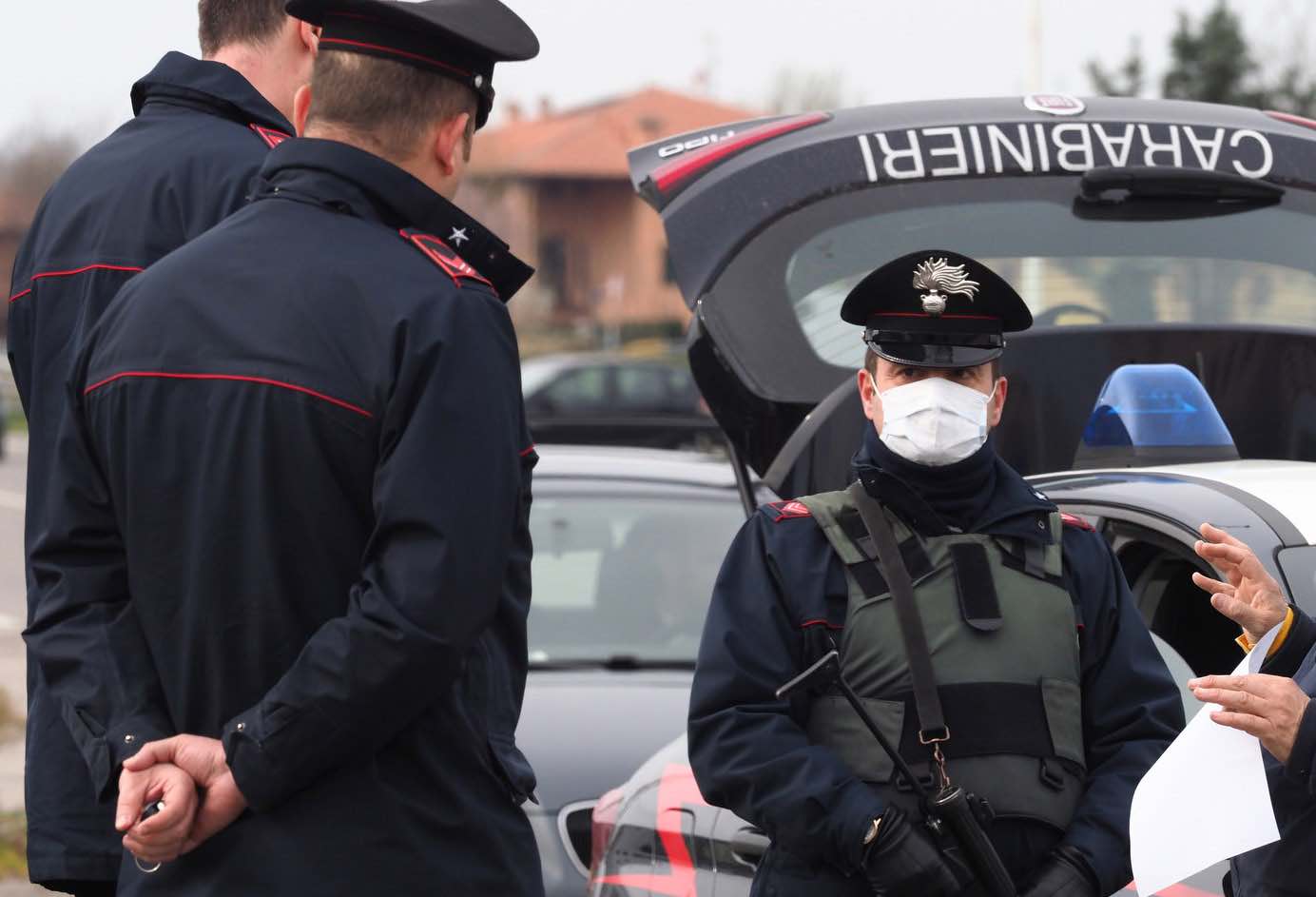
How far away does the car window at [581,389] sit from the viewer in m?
24.7

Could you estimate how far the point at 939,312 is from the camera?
9.91 feet

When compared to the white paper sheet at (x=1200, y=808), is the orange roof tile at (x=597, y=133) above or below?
above

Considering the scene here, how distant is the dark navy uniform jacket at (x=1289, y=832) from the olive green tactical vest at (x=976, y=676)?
28 centimetres

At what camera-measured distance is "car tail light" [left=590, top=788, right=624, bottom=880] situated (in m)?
3.90

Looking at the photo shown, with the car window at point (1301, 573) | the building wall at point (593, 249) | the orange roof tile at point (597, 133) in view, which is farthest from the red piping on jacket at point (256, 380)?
the building wall at point (593, 249)

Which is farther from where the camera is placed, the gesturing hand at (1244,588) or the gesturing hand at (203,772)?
the gesturing hand at (1244,588)

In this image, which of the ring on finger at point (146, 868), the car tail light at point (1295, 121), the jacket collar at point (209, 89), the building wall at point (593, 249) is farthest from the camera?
the building wall at point (593, 249)

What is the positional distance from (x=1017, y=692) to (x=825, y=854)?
383 mm

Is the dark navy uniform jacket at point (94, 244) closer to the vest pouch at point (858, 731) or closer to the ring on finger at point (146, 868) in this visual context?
the ring on finger at point (146, 868)

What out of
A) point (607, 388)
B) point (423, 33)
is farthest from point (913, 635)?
point (607, 388)

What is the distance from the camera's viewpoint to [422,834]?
2400 mm

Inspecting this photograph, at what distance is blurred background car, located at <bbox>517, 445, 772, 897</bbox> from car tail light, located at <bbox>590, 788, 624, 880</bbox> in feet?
3.01

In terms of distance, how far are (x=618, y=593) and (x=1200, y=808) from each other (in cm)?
371

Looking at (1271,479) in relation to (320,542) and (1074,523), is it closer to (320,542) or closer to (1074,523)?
(1074,523)
